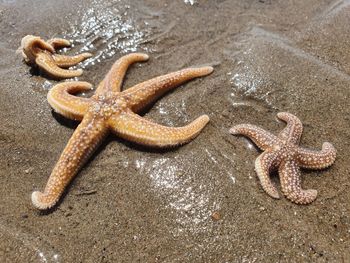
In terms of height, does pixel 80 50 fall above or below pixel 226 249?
above

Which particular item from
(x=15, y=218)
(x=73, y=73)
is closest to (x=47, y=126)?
(x=73, y=73)

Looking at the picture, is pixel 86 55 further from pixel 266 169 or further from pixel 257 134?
pixel 266 169

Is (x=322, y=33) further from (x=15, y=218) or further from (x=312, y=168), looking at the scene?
(x=15, y=218)

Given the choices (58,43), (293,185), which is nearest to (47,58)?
(58,43)

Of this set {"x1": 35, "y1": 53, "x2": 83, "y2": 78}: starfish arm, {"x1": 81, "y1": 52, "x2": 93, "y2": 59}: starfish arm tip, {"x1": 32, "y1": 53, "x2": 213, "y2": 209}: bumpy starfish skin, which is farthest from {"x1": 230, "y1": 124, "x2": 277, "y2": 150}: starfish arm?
{"x1": 81, "y1": 52, "x2": 93, "y2": 59}: starfish arm tip

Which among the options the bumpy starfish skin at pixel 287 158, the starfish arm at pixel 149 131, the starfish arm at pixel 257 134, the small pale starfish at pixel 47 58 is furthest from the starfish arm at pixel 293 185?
the small pale starfish at pixel 47 58

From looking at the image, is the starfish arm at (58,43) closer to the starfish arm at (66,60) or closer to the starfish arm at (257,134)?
the starfish arm at (66,60)
